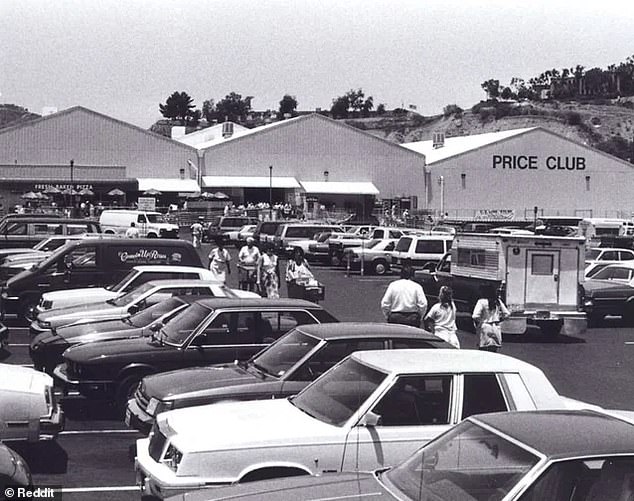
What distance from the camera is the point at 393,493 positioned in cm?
546

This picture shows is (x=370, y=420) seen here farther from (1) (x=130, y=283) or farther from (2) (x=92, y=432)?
(1) (x=130, y=283)

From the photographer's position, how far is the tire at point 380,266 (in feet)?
119

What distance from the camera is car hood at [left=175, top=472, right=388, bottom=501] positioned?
5.48 meters

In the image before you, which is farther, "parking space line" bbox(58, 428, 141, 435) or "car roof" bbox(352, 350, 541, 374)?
"parking space line" bbox(58, 428, 141, 435)

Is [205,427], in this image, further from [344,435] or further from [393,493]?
[393,493]

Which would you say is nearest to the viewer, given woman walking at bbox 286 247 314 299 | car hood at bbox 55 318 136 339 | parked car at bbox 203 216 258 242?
car hood at bbox 55 318 136 339

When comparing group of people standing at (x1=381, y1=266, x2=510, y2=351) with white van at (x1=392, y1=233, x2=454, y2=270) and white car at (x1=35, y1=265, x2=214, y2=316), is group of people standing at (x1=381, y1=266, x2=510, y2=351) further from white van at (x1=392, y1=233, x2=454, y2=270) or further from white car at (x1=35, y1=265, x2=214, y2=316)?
white van at (x1=392, y1=233, x2=454, y2=270)

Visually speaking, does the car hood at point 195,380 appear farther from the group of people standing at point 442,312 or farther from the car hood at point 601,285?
the car hood at point 601,285

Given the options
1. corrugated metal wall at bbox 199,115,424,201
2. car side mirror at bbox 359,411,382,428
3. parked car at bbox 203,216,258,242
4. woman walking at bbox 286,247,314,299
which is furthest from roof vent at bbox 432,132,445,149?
car side mirror at bbox 359,411,382,428

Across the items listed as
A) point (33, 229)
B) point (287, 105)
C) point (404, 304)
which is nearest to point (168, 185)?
point (33, 229)

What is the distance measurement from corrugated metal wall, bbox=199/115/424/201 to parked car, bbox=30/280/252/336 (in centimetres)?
5450

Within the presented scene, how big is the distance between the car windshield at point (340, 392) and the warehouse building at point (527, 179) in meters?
64.7

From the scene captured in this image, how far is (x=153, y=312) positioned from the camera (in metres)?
13.5

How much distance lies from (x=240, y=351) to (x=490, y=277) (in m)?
10.7
